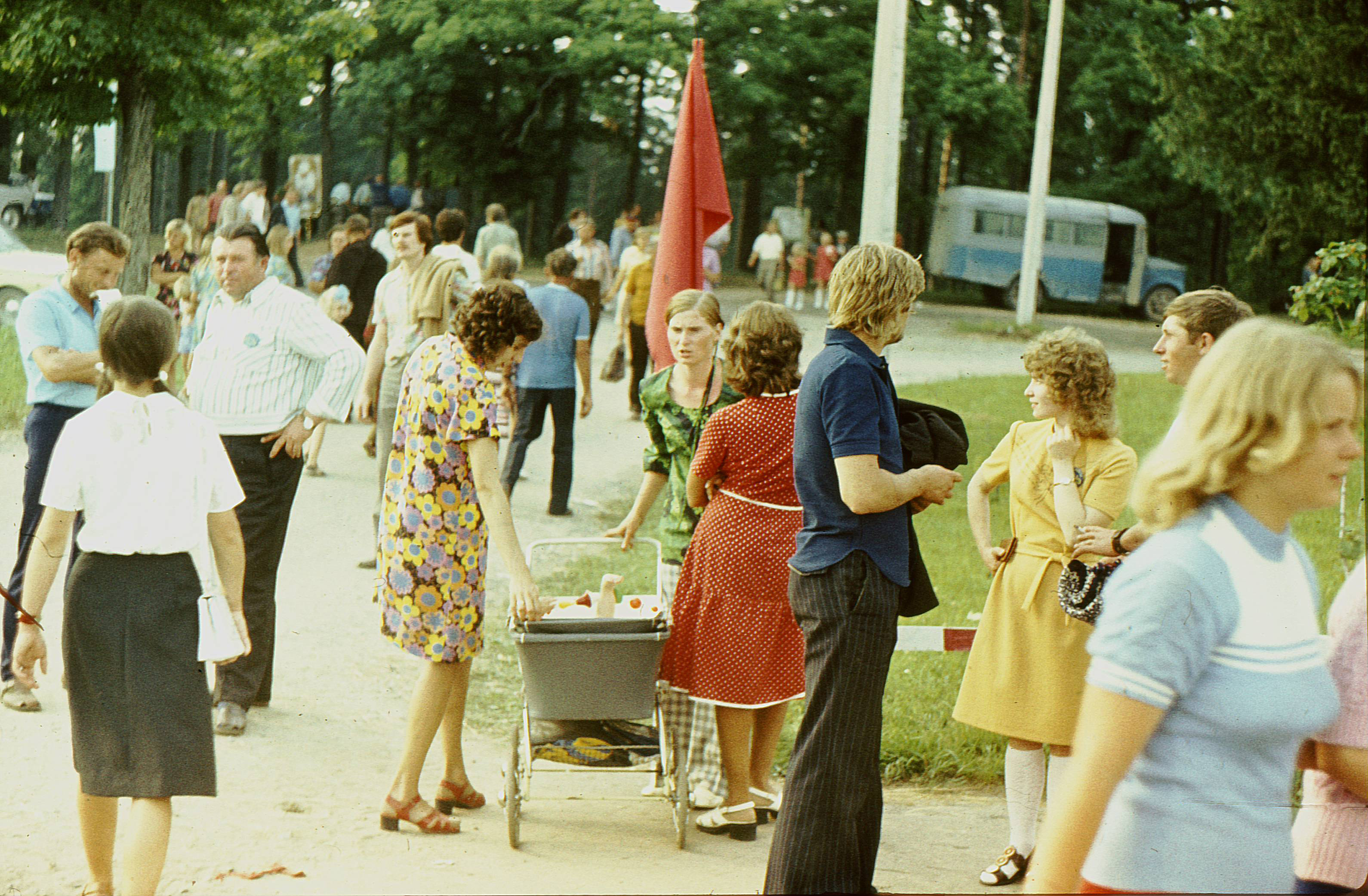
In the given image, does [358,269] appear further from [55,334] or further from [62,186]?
[55,334]

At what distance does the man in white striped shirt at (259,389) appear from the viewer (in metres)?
5.76

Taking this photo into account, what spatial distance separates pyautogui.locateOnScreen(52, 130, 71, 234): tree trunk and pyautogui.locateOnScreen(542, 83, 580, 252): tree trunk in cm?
2305

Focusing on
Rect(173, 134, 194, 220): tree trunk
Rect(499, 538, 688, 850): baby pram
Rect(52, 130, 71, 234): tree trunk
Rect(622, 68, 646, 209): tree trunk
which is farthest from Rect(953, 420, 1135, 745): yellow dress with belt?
Rect(622, 68, 646, 209): tree trunk

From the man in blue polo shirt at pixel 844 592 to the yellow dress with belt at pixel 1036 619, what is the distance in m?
0.62

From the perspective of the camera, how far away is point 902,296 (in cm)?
389

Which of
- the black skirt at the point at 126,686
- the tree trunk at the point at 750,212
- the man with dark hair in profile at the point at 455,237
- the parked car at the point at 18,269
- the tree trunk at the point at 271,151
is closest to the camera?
the black skirt at the point at 126,686

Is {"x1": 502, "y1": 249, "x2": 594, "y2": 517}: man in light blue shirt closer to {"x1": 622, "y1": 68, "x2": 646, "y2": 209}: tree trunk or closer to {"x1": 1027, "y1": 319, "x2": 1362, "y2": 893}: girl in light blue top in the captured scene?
{"x1": 1027, "y1": 319, "x2": 1362, "y2": 893}: girl in light blue top

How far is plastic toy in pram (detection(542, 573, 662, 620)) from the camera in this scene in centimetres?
482

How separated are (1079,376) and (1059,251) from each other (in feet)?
110

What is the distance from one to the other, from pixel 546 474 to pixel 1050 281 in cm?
2682

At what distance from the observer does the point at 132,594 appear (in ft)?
12.2

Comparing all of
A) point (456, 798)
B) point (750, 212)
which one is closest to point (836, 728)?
point (456, 798)

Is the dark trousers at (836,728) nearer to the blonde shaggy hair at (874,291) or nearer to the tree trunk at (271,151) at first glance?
the blonde shaggy hair at (874,291)

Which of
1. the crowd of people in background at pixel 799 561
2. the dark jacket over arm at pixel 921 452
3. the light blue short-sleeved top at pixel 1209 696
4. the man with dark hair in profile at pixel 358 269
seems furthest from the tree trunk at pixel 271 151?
the light blue short-sleeved top at pixel 1209 696
